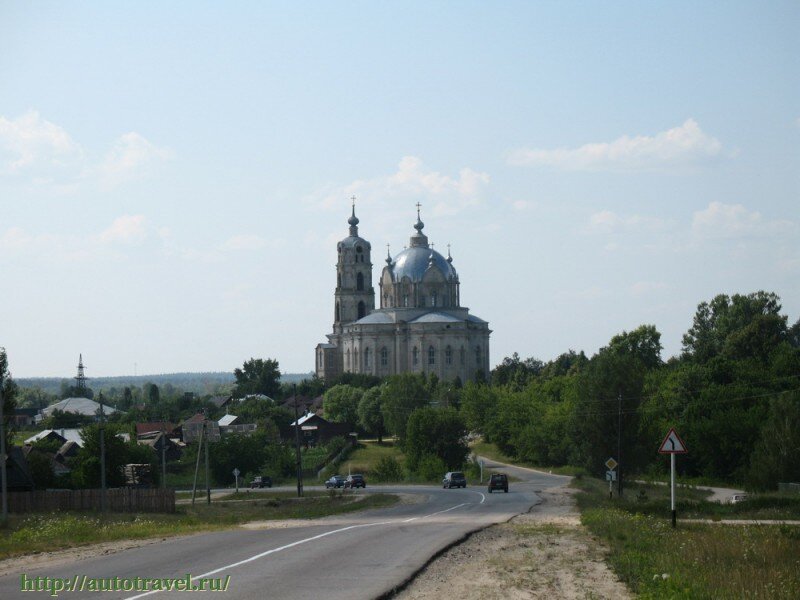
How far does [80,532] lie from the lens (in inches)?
1143

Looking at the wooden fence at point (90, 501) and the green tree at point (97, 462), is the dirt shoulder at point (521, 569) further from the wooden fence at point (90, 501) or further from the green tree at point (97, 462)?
the green tree at point (97, 462)

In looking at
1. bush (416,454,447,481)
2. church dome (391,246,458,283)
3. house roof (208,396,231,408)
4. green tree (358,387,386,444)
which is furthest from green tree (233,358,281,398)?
bush (416,454,447,481)

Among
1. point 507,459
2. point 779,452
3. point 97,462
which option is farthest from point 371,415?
point 779,452

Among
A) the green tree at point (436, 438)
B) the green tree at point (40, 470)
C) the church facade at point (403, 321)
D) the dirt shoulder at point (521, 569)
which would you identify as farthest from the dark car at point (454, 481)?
the church facade at point (403, 321)

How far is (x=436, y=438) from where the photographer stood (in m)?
85.1

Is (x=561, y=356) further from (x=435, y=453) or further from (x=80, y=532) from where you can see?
(x=80, y=532)

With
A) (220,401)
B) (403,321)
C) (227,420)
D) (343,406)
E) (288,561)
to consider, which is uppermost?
(403,321)

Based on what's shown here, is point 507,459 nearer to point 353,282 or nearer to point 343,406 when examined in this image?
point 343,406

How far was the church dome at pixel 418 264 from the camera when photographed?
155 m

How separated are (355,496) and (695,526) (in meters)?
27.6

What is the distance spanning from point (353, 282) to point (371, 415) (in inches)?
1772

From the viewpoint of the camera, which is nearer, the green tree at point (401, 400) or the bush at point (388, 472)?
the bush at point (388, 472)

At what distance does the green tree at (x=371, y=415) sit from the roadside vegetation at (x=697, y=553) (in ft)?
269

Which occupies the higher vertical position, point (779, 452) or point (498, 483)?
point (779, 452)
